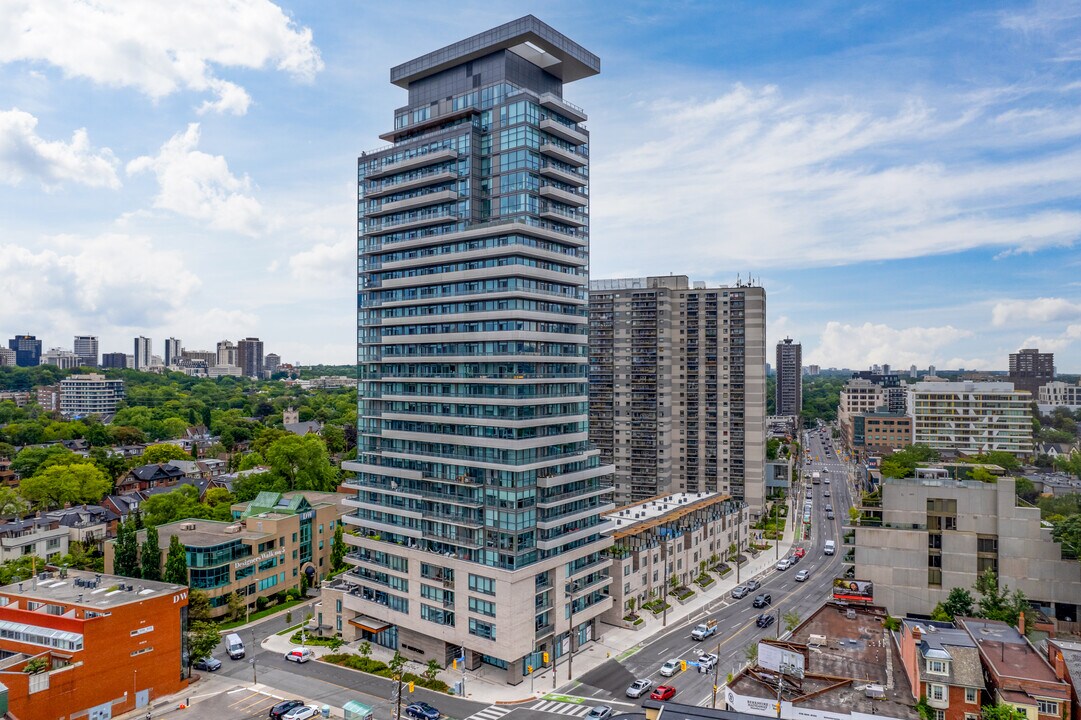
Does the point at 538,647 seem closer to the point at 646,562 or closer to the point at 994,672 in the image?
the point at 646,562

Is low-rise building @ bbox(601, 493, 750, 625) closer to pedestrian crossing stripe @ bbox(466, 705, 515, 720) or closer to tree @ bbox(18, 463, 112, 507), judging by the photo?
Result: pedestrian crossing stripe @ bbox(466, 705, 515, 720)

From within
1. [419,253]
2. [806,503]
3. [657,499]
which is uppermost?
[419,253]

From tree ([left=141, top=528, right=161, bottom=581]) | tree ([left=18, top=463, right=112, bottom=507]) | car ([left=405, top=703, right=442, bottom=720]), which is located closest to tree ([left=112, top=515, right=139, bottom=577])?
tree ([left=141, top=528, right=161, bottom=581])

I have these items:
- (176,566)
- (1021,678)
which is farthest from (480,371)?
(1021,678)

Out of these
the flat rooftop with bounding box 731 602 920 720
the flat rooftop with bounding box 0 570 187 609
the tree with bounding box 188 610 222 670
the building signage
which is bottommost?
the tree with bounding box 188 610 222 670

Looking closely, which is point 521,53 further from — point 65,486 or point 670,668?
point 65,486

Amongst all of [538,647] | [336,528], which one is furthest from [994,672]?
[336,528]

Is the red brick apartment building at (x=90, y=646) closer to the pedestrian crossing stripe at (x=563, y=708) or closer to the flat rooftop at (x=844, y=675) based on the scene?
the pedestrian crossing stripe at (x=563, y=708)
